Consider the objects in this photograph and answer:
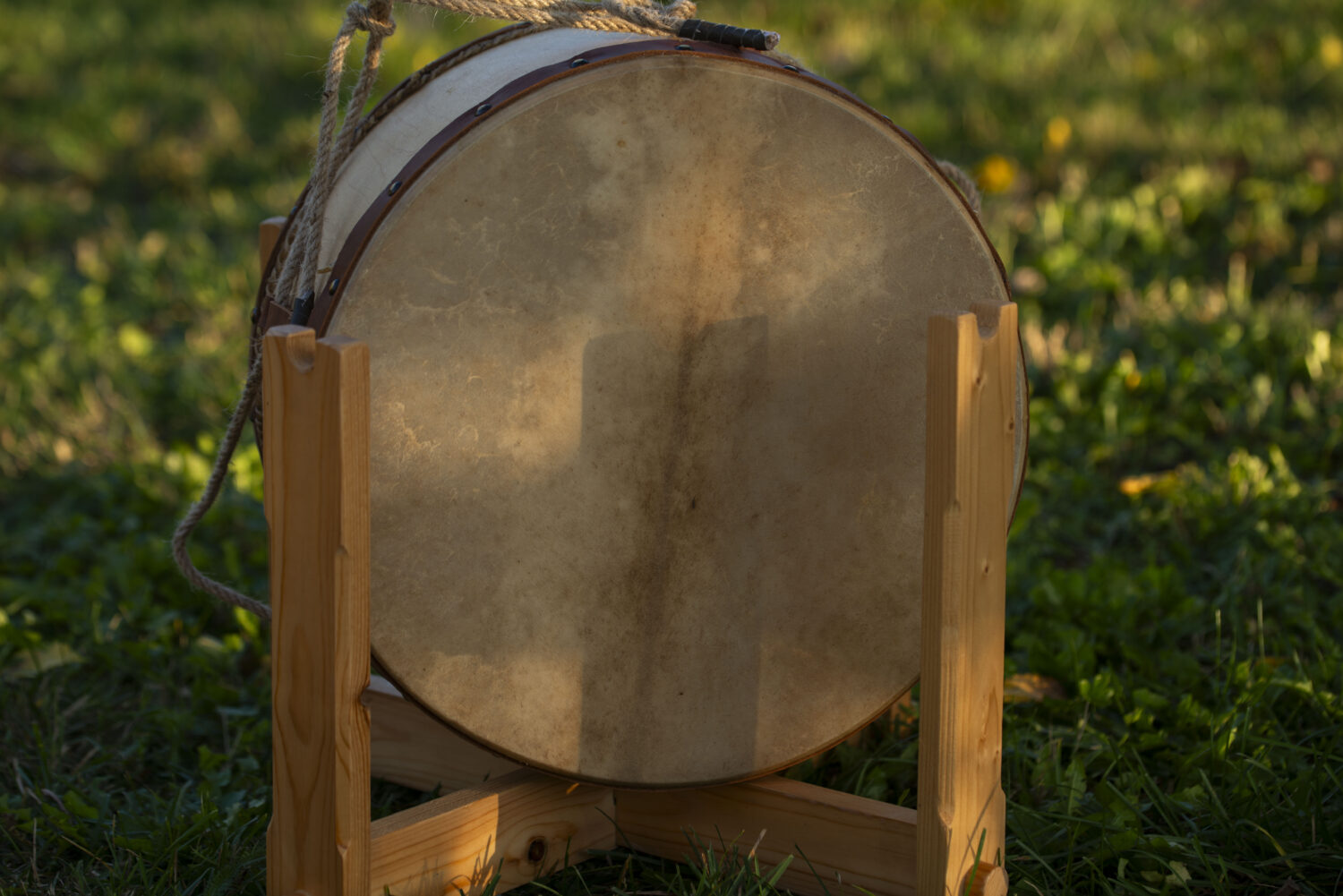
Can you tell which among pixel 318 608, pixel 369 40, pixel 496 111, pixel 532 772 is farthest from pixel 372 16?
pixel 532 772

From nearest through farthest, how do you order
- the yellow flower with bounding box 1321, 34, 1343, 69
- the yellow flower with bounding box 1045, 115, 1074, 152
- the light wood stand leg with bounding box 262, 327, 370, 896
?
the light wood stand leg with bounding box 262, 327, 370, 896 → the yellow flower with bounding box 1045, 115, 1074, 152 → the yellow flower with bounding box 1321, 34, 1343, 69

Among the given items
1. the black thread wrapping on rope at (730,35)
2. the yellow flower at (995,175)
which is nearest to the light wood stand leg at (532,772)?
the black thread wrapping on rope at (730,35)

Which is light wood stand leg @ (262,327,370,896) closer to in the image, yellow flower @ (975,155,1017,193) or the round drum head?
the round drum head

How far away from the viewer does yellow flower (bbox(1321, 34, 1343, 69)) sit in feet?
17.0

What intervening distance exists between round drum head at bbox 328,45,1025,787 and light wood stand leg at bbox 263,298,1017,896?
3.7 inches

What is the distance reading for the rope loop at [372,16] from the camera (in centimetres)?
162

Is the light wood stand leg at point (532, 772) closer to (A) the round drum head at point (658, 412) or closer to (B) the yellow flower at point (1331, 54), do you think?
(A) the round drum head at point (658, 412)

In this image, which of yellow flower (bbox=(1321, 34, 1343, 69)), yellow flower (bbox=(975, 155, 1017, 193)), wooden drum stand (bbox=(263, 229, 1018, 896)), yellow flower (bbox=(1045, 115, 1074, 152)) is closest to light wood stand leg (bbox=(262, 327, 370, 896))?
wooden drum stand (bbox=(263, 229, 1018, 896))

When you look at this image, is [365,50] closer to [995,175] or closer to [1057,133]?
[995,175]

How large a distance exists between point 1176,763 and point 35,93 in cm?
644

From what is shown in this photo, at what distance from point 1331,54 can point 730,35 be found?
4.56m

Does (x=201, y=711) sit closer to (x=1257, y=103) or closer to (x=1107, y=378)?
(x=1107, y=378)

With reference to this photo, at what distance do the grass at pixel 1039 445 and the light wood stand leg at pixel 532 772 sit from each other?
117mm

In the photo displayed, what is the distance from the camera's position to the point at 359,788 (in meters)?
1.47
